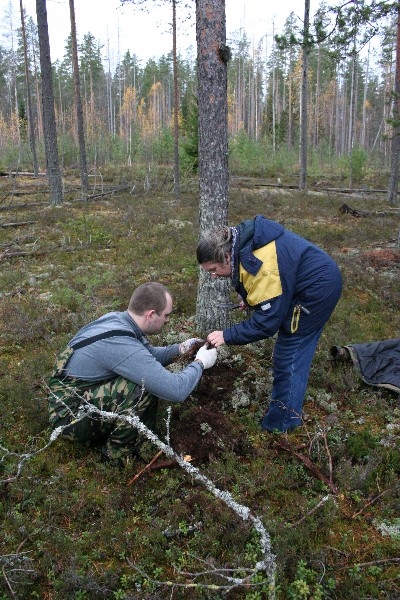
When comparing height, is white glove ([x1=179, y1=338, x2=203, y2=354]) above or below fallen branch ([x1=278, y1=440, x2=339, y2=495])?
above

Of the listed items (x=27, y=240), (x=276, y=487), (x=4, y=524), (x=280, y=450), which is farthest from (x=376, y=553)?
(x=27, y=240)

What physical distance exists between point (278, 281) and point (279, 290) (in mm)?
72

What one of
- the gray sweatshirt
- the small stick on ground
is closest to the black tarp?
the gray sweatshirt

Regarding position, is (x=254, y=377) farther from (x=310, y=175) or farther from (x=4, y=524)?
(x=310, y=175)

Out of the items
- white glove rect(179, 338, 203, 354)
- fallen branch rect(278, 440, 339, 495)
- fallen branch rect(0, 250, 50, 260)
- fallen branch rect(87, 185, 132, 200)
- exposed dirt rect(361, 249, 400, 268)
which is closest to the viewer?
fallen branch rect(278, 440, 339, 495)

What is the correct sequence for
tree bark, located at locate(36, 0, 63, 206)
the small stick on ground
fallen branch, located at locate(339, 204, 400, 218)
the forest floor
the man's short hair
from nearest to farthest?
the forest floor, the small stick on ground, the man's short hair, tree bark, located at locate(36, 0, 63, 206), fallen branch, located at locate(339, 204, 400, 218)

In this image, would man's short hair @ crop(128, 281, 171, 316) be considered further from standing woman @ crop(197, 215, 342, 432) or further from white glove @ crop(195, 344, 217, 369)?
white glove @ crop(195, 344, 217, 369)

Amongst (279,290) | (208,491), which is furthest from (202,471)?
(279,290)

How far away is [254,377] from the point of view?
4.74 metres

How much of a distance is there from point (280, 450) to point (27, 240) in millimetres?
9198

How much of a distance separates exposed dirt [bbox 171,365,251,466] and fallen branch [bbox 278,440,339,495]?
0.32 m

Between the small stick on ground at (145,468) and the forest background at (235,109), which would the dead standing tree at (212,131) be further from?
the forest background at (235,109)

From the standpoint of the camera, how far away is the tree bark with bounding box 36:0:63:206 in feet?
47.3

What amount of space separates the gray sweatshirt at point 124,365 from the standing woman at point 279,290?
0.58 metres
